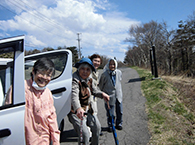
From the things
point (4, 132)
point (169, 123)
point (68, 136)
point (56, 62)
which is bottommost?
point (68, 136)

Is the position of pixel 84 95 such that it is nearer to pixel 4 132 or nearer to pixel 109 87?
pixel 4 132

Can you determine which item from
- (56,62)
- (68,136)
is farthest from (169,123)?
(56,62)

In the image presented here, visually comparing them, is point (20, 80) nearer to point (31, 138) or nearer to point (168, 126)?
point (31, 138)

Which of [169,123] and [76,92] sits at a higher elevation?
[76,92]

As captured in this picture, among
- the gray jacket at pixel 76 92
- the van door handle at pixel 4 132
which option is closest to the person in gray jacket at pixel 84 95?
the gray jacket at pixel 76 92

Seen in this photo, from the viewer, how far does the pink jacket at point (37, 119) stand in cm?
161

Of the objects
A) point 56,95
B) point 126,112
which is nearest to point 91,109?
point 56,95

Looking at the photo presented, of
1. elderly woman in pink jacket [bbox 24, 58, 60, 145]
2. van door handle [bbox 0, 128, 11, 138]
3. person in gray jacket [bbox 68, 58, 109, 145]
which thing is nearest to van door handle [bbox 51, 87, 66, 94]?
person in gray jacket [bbox 68, 58, 109, 145]

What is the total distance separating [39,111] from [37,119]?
0.28ft

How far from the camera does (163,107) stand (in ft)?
17.2

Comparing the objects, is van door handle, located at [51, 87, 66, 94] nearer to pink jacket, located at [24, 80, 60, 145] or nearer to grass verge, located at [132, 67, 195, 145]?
pink jacket, located at [24, 80, 60, 145]

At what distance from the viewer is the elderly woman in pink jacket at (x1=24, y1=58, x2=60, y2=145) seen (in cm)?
161

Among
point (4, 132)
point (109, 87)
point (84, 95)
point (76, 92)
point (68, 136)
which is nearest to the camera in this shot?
point (4, 132)

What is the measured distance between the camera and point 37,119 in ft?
5.29
